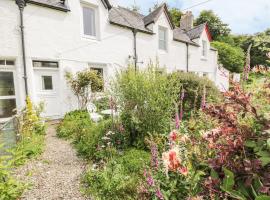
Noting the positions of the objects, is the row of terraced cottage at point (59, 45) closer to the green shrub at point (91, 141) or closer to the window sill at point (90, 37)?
the window sill at point (90, 37)

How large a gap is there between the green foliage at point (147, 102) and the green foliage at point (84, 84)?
4.48m

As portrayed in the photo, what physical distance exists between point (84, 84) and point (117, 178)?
6.25m

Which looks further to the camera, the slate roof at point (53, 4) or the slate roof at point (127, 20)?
the slate roof at point (127, 20)

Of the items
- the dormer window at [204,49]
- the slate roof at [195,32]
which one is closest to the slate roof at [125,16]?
Result: the slate roof at [195,32]

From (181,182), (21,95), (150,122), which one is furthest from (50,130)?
(181,182)

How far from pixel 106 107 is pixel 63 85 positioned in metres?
2.18

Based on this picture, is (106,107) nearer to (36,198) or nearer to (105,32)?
(105,32)

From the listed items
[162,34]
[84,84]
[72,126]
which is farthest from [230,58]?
[72,126]

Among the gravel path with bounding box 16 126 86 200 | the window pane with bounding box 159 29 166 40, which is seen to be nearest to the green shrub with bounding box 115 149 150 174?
the gravel path with bounding box 16 126 86 200

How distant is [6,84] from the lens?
7875mm

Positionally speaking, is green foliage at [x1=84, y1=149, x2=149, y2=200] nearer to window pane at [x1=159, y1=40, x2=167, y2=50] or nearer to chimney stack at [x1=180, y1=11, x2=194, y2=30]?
window pane at [x1=159, y1=40, x2=167, y2=50]

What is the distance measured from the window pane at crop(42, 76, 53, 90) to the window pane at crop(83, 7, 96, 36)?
3.05m

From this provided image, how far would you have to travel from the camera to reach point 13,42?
768cm

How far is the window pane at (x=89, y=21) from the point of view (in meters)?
10.1
